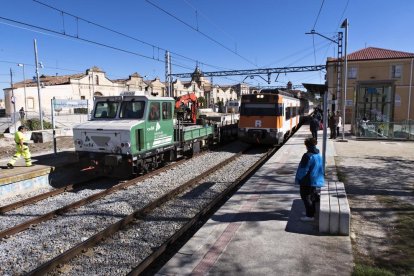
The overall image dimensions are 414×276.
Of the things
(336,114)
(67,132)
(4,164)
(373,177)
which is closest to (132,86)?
(67,132)

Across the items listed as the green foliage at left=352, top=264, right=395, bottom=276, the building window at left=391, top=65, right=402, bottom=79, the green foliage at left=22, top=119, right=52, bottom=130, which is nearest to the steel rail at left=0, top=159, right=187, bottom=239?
the green foliage at left=352, top=264, right=395, bottom=276

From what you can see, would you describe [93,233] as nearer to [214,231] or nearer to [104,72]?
[214,231]

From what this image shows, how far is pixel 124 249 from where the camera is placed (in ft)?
19.7

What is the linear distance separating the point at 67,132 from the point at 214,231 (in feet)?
64.0

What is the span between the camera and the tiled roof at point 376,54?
3803 centimetres

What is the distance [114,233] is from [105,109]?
18.6ft

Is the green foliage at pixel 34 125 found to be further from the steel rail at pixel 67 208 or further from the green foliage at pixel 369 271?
the green foliage at pixel 369 271

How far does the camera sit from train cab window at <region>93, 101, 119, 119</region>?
36.5ft

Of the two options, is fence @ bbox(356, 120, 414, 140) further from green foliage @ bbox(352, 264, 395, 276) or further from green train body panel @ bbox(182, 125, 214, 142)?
green foliage @ bbox(352, 264, 395, 276)

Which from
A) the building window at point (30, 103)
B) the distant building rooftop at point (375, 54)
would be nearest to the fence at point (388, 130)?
the distant building rooftop at point (375, 54)

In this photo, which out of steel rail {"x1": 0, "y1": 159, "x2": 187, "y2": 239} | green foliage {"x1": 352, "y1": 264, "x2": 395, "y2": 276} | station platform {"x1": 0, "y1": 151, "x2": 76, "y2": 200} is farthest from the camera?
station platform {"x1": 0, "y1": 151, "x2": 76, "y2": 200}

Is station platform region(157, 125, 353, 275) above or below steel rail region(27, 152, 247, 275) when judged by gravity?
above

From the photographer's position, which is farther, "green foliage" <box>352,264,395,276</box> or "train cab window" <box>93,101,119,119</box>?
"train cab window" <box>93,101,119,119</box>

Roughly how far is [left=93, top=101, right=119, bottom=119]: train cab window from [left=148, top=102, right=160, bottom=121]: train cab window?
1.15 meters
